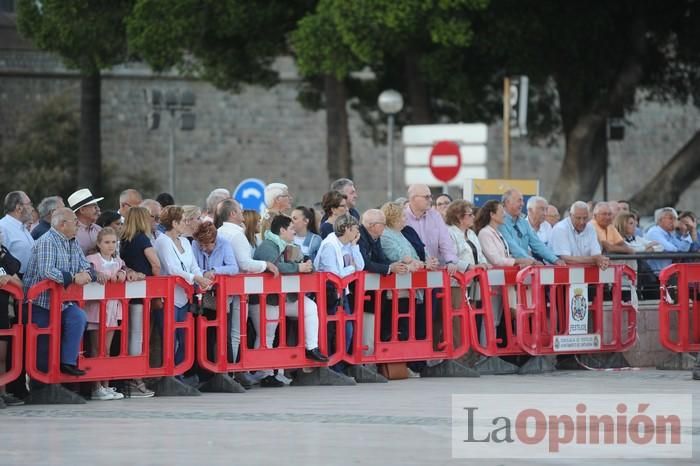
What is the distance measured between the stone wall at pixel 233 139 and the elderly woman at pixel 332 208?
113 ft

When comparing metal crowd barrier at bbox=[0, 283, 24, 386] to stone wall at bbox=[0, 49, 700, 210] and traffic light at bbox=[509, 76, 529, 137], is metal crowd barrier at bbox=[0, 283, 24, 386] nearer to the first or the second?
traffic light at bbox=[509, 76, 529, 137]

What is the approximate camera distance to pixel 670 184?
37.8 meters

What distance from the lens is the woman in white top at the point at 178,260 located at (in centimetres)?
1538

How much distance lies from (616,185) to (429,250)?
3954cm

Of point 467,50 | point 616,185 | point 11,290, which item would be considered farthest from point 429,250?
point 616,185

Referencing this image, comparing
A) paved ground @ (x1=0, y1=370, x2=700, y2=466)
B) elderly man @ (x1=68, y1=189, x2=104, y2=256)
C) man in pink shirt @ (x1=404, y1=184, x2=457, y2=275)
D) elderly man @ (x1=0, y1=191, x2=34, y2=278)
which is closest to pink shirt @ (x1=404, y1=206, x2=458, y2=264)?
man in pink shirt @ (x1=404, y1=184, x2=457, y2=275)

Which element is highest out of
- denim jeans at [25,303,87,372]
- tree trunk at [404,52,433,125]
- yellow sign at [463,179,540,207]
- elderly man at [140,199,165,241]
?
tree trunk at [404,52,433,125]

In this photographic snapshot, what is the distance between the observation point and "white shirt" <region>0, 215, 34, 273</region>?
15367 mm

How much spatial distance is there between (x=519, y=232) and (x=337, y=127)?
821 inches

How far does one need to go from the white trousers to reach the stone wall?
35.4 m

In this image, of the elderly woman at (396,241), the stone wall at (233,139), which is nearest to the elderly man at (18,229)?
the elderly woman at (396,241)

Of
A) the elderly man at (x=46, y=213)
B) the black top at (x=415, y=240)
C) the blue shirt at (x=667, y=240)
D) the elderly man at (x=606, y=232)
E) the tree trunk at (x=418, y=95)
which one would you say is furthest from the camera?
the tree trunk at (x=418, y=95)

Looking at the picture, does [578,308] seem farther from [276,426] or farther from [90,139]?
[90,139]

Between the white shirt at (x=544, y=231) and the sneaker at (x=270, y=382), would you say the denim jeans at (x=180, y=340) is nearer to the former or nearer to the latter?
the sneaker at (x=270, y=382)
